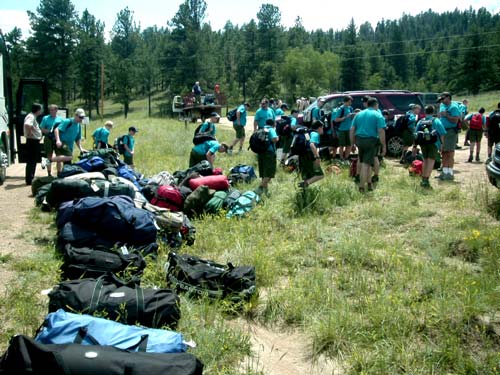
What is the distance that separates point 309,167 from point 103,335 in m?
5.70

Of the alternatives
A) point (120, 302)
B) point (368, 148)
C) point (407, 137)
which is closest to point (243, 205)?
point (368, 148)

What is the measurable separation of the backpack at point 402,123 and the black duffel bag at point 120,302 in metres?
10.2

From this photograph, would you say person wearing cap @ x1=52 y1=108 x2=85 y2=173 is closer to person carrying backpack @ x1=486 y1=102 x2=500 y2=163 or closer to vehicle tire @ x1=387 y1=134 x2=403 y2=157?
vehicle tire @ x1=387 y1=134 x2=403 y2=157

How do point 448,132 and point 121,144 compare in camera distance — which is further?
point 121,144

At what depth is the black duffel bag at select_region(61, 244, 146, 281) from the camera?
4.75 m

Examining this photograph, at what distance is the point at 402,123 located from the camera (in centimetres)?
1291

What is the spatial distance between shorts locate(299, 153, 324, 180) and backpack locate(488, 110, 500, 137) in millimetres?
6293

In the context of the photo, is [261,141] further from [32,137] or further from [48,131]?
[32,137]

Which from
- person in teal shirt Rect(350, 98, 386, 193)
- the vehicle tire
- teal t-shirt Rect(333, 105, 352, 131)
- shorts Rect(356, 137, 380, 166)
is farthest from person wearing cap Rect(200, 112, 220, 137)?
the vehicle tire

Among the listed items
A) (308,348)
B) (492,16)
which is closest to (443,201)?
(308,348)

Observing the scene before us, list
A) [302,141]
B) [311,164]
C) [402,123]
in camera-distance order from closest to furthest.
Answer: [302,141] < [311,164] < [402,123]

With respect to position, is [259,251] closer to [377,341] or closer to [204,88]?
[377,341]

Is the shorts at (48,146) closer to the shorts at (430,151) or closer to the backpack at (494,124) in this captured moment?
the shorts at (430,151)

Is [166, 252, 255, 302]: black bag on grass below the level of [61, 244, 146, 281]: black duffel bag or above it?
below
